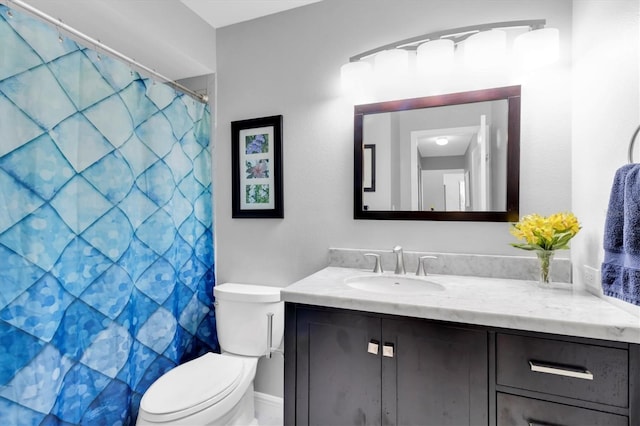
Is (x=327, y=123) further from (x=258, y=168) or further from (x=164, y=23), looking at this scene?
(x=164, y=23)

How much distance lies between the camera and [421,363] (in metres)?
1.13

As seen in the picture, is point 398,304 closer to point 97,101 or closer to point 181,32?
point 97,101

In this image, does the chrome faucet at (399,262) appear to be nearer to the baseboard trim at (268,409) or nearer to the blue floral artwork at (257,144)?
the blue floral artwork at (257,144)

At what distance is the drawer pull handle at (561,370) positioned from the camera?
0.95 metres

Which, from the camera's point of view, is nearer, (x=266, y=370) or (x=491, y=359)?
(x=491, y=359)

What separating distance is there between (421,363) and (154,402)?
109 centimetres

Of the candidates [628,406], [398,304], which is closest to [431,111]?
[398,304]

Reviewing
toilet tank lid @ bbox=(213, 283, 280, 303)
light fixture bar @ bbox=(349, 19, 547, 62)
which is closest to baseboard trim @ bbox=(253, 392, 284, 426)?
toilet tank lid @ bbox=(213, 283, 280, 303)

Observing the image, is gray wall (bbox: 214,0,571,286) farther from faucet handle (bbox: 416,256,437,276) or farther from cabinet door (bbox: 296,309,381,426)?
cabinet door (bbox: 296,309,381,426)

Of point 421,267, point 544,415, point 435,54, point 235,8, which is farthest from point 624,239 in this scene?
point 235,8

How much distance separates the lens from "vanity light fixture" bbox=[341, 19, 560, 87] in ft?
4.66

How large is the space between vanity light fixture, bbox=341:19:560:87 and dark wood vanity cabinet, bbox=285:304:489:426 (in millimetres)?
1213

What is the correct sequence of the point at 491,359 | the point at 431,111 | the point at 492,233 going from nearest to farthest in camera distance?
1. the point at 491,359
2. the point at 492,233
3. the point at 431,111

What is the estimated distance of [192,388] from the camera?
1457mm
